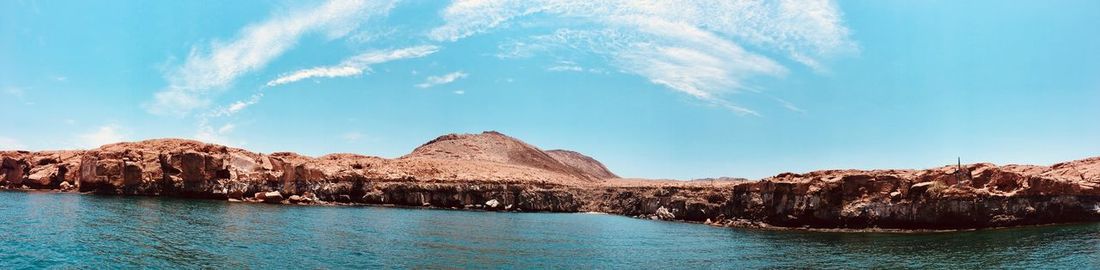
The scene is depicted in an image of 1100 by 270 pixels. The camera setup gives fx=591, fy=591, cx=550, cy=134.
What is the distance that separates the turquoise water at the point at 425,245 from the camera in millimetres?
32469

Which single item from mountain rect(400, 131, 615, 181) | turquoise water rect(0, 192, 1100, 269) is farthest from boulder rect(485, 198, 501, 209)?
mountain rect(400, 131, 615, 181)

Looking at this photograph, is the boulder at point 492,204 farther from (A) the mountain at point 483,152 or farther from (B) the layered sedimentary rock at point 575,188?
(A) the mountain at point 483,152

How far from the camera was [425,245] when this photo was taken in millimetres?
42188

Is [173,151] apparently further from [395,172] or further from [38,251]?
[38,251]

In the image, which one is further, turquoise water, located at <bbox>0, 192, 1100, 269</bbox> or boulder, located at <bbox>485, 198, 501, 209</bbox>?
boulder, located at <bbox>485, 198, 501, 209</bbox>

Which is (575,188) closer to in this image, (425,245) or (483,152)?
(483,152)

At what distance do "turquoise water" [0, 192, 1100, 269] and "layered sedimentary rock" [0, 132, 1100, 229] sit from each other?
560cm

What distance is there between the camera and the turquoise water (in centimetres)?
3247

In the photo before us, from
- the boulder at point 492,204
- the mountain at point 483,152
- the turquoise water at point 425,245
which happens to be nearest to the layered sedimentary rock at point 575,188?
the boulder at point 492,204

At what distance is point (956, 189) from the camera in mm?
62500

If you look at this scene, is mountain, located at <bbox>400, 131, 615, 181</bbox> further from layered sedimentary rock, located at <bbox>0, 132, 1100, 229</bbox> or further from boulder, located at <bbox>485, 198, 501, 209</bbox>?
boulder, located at <bbox>485, 198, 501, 209</bbox>

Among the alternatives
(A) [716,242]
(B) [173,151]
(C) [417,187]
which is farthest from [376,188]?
(A) [716,242]

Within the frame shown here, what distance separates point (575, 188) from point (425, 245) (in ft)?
261

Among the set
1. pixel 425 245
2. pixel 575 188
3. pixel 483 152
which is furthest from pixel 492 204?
pixel 483 152
